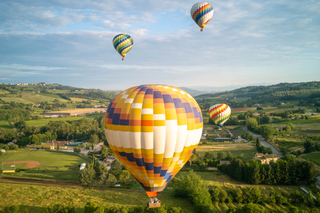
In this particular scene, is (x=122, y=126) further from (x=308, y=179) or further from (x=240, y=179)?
(x=308, y=179)

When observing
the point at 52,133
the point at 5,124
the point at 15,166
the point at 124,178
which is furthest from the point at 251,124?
the point at 5,124

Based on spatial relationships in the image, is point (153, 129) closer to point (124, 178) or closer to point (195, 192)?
point (195, 192)

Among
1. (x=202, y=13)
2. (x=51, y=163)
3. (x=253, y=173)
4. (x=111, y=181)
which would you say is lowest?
(x=51, y=163)

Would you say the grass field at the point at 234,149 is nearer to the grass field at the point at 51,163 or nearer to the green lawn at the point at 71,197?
the green lawn at the point at 71,197

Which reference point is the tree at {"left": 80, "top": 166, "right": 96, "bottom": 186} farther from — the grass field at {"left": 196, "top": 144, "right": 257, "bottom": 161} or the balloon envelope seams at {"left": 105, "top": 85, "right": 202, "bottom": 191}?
the grass field at {"left": 196, "top": 144, "right": 257, "bottom": 161}

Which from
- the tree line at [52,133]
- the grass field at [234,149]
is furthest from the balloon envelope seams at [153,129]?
the tree line at [52,133]

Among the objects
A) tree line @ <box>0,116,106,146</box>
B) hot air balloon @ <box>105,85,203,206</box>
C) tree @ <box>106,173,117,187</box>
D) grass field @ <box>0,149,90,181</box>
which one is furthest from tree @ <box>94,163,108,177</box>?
tree line @ <box>0,116,106,146</box>

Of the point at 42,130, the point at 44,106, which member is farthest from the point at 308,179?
the point at 44,106
